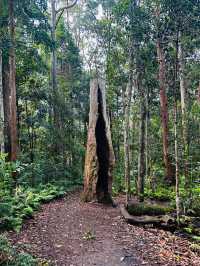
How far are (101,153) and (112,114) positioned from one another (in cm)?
1063

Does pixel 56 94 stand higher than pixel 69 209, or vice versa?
pixel 56 94

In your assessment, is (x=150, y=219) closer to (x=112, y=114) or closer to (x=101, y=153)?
(x=101, y=153)

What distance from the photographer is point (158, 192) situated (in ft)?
45.5

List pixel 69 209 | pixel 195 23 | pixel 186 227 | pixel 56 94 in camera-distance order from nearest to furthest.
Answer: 1. pixel 186 227
2. pixel 195 23
3. pixel 69 209
4. pixel 56 94

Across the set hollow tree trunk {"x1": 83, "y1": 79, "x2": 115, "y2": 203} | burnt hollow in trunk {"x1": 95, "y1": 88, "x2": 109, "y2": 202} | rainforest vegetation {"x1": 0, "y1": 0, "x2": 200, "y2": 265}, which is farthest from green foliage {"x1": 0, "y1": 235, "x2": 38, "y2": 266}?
burnt hollow in trunk {"x1": 95, "y1": 88, "x2": 109, "y2": 202}

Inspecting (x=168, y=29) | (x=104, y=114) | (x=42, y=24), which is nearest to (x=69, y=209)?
(x=104, y=114)

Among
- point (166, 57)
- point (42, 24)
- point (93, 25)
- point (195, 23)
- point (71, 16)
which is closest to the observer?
point (195, 23)

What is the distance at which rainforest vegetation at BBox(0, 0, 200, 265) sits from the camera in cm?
960

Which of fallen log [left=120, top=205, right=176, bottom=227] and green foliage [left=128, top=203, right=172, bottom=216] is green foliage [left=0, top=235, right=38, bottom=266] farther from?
green foliage [left=128, top=203, right=172, bottom=216]

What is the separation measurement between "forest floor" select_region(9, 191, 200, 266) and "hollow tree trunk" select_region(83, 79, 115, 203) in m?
1.82

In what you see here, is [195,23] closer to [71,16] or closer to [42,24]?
[42,24]

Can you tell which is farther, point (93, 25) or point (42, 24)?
point (93, 25)

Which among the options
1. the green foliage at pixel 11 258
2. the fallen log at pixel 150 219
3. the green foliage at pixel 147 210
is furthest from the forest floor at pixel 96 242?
the green foliage at pixel 11 258

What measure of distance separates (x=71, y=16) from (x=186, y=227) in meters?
28.3
